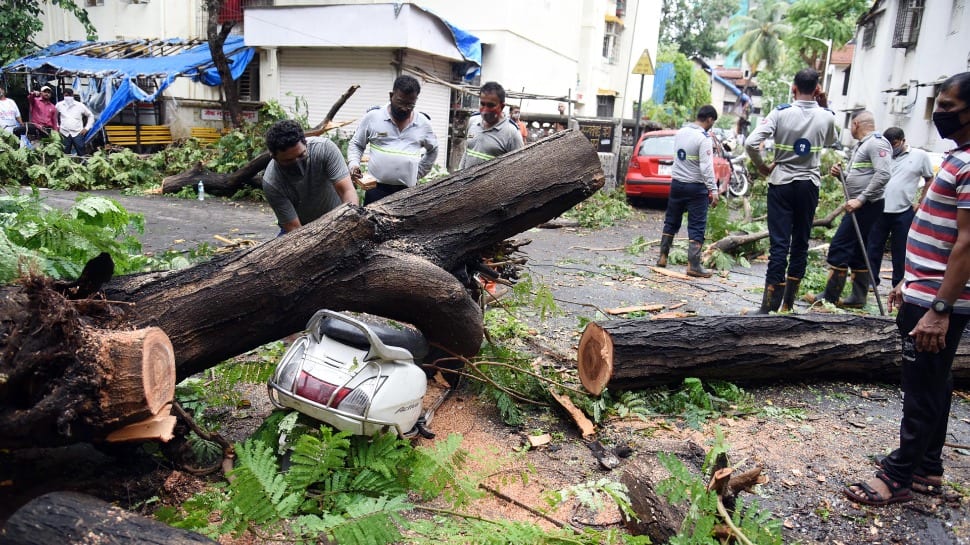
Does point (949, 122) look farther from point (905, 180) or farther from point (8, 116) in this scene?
point (8, 116)

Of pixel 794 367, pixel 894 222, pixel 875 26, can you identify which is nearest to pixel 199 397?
pixel 794 367

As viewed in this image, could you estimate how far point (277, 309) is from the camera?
3.25m

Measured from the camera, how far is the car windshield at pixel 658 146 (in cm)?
1357

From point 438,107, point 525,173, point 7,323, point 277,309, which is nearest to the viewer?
point 7,323

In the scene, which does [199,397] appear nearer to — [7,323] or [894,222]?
[7,323]

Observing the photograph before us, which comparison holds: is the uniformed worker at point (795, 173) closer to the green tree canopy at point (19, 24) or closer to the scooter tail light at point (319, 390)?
the scooter tail light at point (319, 390)

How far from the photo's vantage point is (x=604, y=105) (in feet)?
98.5

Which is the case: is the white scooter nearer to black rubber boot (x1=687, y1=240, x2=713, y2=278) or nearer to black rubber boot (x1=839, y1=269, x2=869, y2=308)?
black rubber boot (x1=839, y1=269, x2=869, y2=308)

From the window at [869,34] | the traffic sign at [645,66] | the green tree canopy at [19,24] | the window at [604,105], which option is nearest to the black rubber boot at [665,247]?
the traffic sign at [645,66]

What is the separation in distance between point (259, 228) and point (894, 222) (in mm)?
8225

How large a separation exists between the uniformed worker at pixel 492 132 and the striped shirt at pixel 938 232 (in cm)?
337

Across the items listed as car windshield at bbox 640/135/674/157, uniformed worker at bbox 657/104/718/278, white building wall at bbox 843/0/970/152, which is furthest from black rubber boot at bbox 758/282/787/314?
white building wall at bbox 843/0/970/152

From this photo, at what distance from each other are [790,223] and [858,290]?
1.46 m

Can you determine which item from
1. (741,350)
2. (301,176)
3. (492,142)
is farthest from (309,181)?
(741,350)
